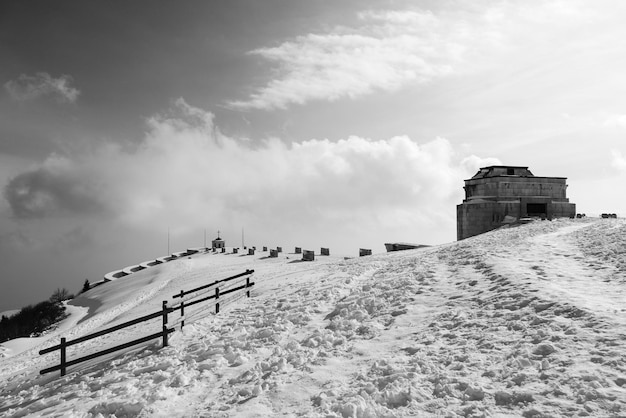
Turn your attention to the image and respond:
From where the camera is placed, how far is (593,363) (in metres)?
6.94

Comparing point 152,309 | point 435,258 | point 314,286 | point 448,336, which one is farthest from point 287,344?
point 152,309

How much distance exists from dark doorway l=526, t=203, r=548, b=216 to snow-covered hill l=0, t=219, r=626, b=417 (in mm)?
24730

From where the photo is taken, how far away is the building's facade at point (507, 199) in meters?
37.4

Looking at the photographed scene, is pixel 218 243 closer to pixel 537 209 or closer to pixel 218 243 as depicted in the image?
pixel 218 243

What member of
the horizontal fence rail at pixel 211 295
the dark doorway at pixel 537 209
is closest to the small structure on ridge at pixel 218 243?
the dark doorway at pixel 537 209

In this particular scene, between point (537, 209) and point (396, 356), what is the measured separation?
37015mm

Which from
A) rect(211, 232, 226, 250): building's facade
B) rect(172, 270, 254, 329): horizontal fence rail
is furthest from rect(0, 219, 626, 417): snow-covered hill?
rect(211, 232, 226, 250): building's facade

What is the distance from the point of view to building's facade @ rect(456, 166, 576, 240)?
3738 centimetres

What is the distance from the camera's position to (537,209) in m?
38.8

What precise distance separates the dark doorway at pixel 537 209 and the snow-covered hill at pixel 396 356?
24.7 meters

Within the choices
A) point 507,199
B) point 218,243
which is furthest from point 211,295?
point 218,243

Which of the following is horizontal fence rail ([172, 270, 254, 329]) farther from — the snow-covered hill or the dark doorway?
the dark doorway

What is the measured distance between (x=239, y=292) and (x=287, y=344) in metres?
8.91

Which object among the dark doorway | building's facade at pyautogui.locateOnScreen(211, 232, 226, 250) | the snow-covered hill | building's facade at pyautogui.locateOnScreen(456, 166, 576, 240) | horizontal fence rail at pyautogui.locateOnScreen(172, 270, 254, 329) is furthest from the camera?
building's facade at pyautogui.locateOnScreen(211, 232, 226, 250)
